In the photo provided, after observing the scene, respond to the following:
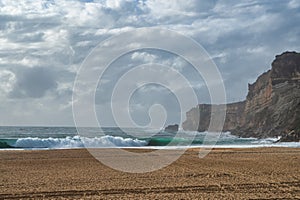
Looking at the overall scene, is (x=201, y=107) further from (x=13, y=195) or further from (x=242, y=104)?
(x=13, y=195)

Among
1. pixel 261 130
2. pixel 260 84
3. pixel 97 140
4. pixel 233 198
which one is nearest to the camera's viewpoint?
pixel 233 198

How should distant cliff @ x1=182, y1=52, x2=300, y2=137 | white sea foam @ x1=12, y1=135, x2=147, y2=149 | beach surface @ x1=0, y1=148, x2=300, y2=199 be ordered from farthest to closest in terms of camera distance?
distant cliff @ x1=182, y1=52, x2=300, y2=137 → white sea foam @ x1=12, y1=135, x2=147, y2=149 → beach surface @ x1=0, y1=148, x2=300, y2=199

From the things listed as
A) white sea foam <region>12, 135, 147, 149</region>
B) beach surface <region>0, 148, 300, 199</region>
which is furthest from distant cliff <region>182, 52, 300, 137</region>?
beach surface <region>0, 148, 300, 199</region>

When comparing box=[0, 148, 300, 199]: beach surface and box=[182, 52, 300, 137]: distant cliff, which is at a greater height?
box=[182, 52, 300, 137]: distant cliff

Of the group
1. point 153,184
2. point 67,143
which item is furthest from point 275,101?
point 153,184

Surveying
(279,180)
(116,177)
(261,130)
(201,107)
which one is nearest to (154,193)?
(116,177)

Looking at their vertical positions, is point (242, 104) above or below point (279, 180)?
above

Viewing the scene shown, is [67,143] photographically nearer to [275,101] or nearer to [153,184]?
[153,184]

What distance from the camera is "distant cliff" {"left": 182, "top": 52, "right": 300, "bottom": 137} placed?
70.7m

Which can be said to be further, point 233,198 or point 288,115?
point 288,115

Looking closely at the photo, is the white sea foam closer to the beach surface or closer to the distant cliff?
the distant cliff

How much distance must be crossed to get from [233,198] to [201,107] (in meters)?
147

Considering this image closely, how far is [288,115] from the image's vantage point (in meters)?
69.4

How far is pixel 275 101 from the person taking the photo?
271 ft
